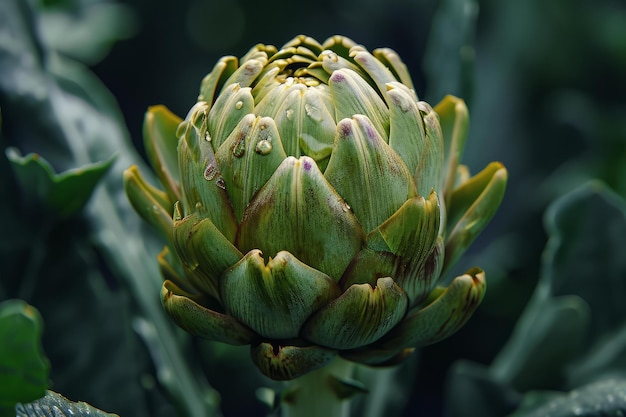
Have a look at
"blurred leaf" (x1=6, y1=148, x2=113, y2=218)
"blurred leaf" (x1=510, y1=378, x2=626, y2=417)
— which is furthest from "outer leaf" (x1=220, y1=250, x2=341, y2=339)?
"blurred leaf" (x1=510, y1=378, x2=626, y2=417)

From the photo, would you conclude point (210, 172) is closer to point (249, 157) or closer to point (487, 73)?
point (249, 157)

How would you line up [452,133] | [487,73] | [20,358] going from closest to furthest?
[20,358]
[452,133]
[487,73]

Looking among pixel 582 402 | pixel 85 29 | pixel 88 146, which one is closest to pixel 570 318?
pixel 582 402

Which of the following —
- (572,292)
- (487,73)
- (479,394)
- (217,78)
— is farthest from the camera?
(487,73)

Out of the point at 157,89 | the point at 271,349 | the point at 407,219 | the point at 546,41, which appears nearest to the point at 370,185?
the point at 407,219

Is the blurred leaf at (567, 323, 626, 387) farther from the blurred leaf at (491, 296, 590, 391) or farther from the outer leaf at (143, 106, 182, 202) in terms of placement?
the outer leaf at (143, 106, 182, 202)

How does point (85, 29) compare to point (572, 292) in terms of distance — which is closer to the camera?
point (572, 292)

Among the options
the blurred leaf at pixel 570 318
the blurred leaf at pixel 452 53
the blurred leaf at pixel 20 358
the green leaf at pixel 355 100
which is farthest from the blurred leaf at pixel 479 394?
the blurred leaf at pixel 20 358
